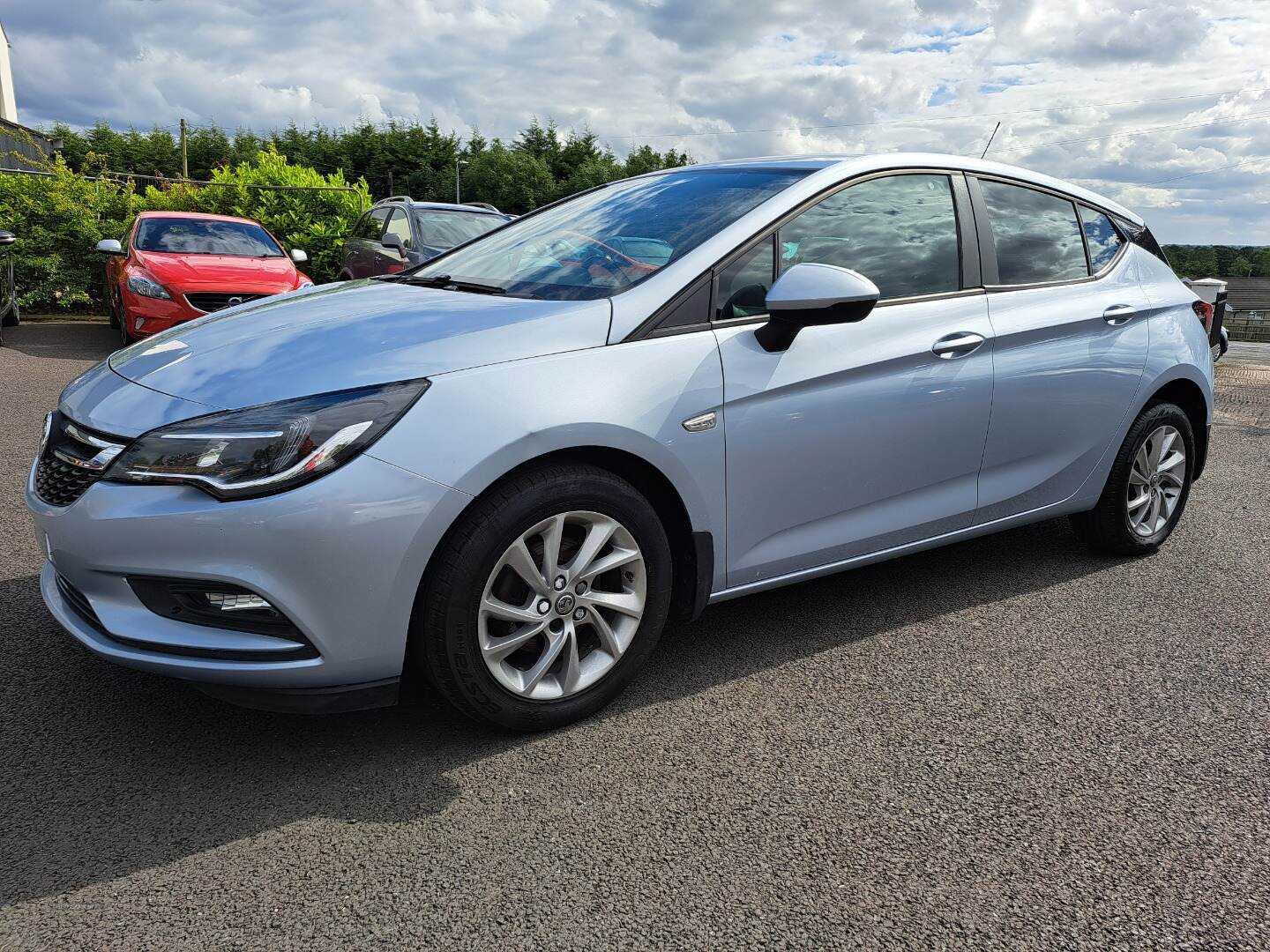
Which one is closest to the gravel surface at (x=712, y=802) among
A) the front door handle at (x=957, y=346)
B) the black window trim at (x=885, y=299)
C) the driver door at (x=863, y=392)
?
the driver door at (x=863, y=392)

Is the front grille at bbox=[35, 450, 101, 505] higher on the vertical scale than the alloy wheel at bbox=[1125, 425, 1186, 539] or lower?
higher

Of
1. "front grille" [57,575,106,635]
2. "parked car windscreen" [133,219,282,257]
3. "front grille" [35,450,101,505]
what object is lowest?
"front grille" [57,575,106,635]

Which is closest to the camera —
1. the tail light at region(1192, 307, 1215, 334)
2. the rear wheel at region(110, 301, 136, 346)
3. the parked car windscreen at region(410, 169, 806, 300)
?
the parked car windscreen at region(410, 169, 806, 300)

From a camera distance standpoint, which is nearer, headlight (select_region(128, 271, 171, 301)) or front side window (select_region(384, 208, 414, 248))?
headlight (select_region(128, 271, 171, 301))

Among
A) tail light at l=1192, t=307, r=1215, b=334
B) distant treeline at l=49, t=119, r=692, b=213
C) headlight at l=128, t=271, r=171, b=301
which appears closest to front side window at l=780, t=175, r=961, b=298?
tail light at l=1192, t=307, r=1215, b=334

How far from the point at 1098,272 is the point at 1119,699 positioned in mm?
1837

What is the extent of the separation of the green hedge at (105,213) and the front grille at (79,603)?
12.5 metres

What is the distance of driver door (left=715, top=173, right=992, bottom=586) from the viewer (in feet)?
9.79

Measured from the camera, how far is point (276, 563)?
7.61 feet

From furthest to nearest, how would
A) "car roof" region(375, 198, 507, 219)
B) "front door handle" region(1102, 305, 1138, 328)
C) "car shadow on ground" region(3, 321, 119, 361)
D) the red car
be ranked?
"car roof" region(375, 198, 507, 219) → "car shadow on ground" region(3, 321, 119, 361) → the red car → "front door handle" region(1102, 305, 1138, 328)

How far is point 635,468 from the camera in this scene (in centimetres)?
282

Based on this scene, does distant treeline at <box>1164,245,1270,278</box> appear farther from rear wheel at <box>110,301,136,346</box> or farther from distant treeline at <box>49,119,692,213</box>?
rear wheel at <box>110,301,136,346</box>

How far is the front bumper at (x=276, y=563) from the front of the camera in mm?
2316

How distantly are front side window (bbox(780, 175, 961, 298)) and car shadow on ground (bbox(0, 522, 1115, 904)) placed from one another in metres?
1.24
